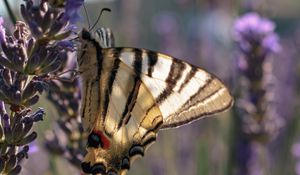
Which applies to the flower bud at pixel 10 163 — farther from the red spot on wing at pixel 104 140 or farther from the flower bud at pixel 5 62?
the red spot on wing at pixel 104 140

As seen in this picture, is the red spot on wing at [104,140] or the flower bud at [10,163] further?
the red spot on wing at [104,140]

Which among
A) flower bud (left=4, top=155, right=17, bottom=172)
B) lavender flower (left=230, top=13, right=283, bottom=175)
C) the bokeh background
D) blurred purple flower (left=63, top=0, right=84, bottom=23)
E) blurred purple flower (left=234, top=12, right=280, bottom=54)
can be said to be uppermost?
blurred purple flower (left=63, top=0, right=84, bottom=23)

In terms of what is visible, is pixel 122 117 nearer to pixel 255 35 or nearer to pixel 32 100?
pixel 32 100

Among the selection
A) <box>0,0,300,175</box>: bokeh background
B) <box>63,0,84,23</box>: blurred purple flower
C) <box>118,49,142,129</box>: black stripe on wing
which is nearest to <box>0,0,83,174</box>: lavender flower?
<box>63,0,84,23</box>: blurred purple flower

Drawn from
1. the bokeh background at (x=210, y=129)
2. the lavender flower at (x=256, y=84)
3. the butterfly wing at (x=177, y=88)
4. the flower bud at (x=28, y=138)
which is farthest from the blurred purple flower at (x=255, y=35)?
the flower bud at (x=28, y=138)

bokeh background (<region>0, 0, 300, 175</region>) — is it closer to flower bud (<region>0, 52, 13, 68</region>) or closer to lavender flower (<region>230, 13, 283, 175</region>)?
lavender flower (<region>230, 13, 283, 175</region>)

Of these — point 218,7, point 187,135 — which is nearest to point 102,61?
point 187,135

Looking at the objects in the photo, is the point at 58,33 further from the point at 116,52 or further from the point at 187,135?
the point at 187,135
